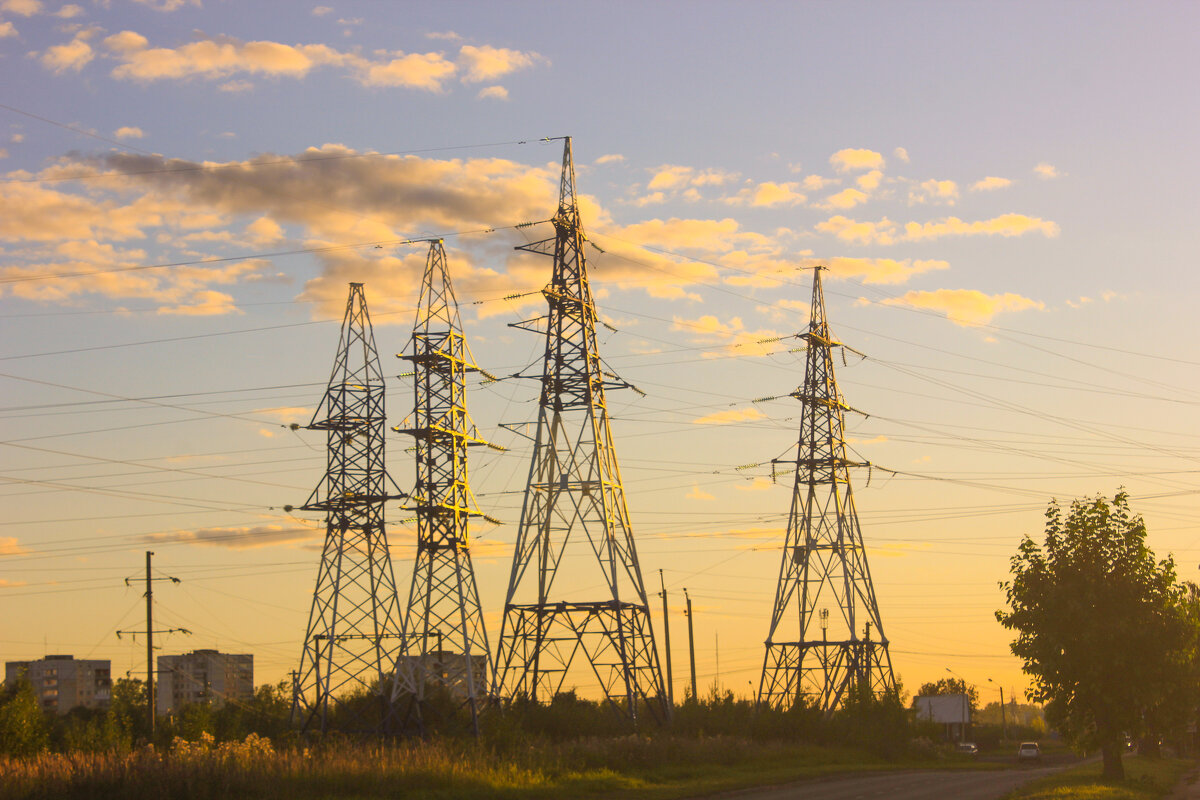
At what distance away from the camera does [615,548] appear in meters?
47.4

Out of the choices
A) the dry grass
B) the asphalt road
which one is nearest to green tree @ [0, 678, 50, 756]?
the dry grass

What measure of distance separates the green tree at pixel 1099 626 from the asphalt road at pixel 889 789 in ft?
11.2

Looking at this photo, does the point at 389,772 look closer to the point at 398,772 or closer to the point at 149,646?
Answer: the point at 398,772

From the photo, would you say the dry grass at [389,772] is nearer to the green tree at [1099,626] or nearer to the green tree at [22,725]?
the green tree at [1099,626]

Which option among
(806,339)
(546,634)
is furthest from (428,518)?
(806,339)

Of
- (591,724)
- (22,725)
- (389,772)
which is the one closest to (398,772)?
(389,772)

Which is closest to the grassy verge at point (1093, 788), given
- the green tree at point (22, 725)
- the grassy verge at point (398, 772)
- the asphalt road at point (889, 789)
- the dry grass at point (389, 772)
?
the asphalt road at point (889, 789)

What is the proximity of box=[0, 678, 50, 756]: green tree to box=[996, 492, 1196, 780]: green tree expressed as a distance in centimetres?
4162

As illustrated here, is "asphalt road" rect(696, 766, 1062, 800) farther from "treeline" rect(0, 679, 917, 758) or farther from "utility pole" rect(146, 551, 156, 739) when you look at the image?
"utility pole" rect(146, 551, 156, 739)

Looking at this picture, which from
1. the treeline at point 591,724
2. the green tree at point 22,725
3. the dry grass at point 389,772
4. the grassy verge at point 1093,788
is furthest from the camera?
the green tree at point 22,725

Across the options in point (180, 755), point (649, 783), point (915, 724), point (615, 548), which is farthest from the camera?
point (915, 724)

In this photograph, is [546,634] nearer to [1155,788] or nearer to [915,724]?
[1155,788]

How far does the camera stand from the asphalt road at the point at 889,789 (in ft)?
114

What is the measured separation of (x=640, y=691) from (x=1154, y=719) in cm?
1847
